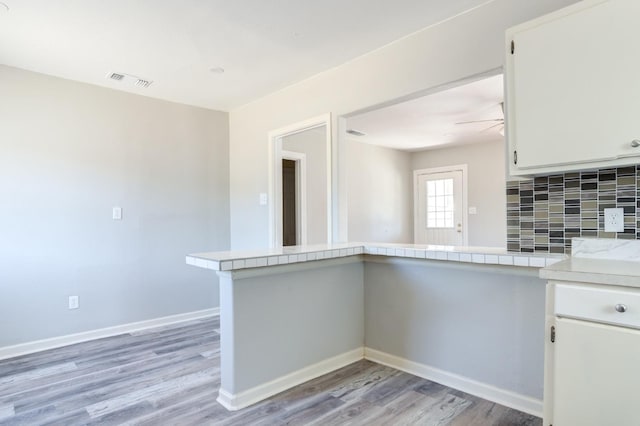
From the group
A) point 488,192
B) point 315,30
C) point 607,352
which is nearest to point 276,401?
point 607,352

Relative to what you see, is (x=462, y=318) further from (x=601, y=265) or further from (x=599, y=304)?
(x=599, y=304)

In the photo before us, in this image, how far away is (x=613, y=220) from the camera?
6.17 ft

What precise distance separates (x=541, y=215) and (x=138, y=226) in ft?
11.9

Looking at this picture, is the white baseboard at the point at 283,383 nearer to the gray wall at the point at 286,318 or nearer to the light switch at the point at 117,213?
the gray wall at the point at 286,318

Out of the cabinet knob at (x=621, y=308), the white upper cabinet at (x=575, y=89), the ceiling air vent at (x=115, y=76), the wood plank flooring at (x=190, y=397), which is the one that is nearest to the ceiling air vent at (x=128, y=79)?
the ceiling air vent at (x=115, y=76)

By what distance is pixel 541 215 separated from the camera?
2.14 m

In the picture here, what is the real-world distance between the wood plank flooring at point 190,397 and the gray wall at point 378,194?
3812 millimetres

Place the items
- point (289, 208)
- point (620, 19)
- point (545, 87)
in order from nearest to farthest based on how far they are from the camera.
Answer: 1. point (620, 19)
2. point (545, 87)
3. point (289, 208)

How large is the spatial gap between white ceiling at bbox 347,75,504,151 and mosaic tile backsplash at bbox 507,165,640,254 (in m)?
1.54

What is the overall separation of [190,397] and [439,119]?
167 inches

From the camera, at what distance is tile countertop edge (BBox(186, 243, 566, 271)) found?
2.01m

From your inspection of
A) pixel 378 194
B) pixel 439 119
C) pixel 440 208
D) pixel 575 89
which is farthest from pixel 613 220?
pixel 440 208

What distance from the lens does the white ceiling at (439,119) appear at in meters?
3.92

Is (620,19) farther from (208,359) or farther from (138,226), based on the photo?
(138,226)
